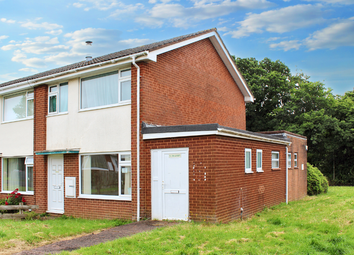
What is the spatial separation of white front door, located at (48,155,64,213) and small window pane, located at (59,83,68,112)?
200 cm

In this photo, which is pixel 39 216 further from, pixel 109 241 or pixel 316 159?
pixel 316 159

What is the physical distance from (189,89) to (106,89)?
3.44 meters

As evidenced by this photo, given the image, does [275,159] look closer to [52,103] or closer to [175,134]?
[175,134]

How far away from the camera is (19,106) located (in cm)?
1714

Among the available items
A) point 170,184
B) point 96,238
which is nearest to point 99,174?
point 170,184

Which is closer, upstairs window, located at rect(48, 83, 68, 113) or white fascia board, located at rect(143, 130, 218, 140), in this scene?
white fascia board, located at rect(143, 130, 218, 140)

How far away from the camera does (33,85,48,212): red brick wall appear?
49.2 feet

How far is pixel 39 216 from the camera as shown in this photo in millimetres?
13945

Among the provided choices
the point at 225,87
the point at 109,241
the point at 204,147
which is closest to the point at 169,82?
the point at 204,147

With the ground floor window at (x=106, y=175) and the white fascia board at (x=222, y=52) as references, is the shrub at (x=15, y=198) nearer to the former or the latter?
the ground floor window at (x=106, y=175)

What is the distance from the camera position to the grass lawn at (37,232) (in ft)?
28.8

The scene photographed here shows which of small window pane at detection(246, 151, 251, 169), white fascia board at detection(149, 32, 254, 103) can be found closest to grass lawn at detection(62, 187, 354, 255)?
small window pane at detection(246, 151, 251, 169)

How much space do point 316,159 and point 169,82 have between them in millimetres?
28468

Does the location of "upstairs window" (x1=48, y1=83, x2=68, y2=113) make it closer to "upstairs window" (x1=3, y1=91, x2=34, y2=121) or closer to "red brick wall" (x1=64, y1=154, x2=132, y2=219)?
"upstairs window" (x1=3, y1=91, x2=34, y2=121)
